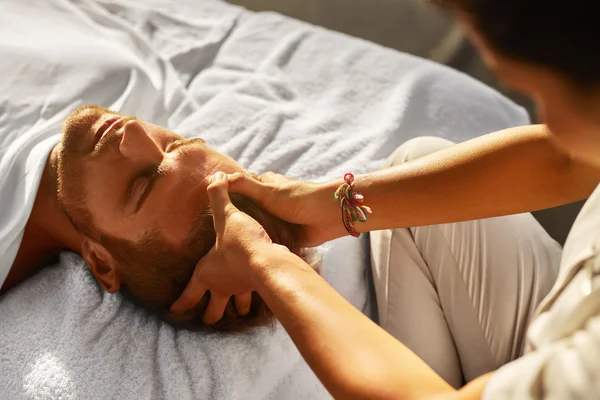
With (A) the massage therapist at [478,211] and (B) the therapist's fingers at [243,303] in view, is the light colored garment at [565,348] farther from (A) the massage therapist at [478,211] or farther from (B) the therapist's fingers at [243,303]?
(B) the therapist's fingers at [243,303]

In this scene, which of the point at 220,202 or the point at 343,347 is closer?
the point at 343,347

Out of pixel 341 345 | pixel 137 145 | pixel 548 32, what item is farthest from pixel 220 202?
pixel 548 32

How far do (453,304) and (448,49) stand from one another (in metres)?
1.18

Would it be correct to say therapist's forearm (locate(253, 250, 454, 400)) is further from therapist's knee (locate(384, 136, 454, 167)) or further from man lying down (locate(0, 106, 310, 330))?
therapist's knee (locate(384, 136, 454, 167))

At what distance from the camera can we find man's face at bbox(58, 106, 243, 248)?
1.01m

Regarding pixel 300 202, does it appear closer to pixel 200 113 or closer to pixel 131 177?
pixel 131 177

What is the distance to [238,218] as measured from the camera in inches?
35.7

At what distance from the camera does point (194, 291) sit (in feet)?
3.25

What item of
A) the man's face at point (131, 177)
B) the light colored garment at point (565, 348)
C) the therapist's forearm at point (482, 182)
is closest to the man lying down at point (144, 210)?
the man's face at point (131, 177)

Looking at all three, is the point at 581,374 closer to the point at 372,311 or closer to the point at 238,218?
the point at 238,218

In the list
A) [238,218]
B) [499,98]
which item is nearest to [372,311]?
[238,218]

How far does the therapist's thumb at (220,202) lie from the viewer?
36.5 inches

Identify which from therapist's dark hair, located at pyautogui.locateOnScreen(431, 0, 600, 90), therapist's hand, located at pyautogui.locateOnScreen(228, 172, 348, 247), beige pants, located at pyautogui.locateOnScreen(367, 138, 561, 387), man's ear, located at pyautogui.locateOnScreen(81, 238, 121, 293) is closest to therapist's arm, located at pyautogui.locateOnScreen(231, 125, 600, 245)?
therapist's hand, located at pyautogui.locateOnScreen(228, 172, 348, 247)

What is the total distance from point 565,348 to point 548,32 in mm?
278
